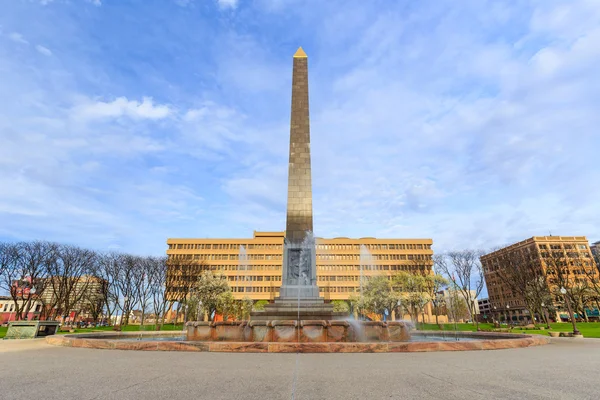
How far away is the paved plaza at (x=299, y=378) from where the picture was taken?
4.34 m

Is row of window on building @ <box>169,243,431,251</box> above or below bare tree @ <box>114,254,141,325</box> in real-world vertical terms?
above

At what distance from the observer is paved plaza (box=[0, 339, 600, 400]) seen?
14.3 ft

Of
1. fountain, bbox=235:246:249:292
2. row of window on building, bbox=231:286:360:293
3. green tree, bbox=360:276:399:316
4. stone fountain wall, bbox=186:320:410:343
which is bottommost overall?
stone fountain wall, bbox=186:320:410:343

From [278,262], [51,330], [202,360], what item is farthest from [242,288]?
[202,360]

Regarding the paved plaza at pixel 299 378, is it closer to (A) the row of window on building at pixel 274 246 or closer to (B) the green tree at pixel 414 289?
(B) the green tree at pixel 414 289

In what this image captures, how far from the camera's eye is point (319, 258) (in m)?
80.0

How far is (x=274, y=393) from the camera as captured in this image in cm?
440

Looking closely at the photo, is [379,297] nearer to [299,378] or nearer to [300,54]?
[300,54]

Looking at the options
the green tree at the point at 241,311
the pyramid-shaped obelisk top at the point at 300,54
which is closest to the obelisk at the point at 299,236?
the pyramid-shaped obelisk top at the point at 300,54

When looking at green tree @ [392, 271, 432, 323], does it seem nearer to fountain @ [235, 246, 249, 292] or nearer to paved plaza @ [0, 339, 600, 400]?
fountain @ [235, 246, 249, 292]

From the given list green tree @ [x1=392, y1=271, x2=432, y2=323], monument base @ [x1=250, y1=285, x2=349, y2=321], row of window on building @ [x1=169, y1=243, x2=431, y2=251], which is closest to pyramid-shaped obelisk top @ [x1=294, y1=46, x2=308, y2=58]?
monument base @ [x1=250, y1=285, x2=349, y2=321]

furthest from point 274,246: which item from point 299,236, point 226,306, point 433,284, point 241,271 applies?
point 299,236

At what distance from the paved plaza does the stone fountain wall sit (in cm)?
269

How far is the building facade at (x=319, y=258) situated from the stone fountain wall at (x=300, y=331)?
65017 millimetres
